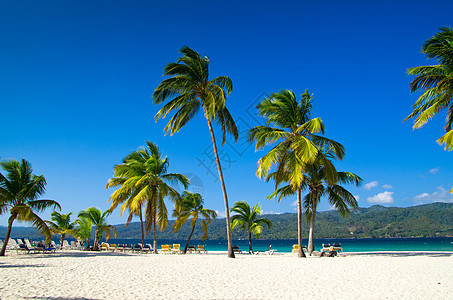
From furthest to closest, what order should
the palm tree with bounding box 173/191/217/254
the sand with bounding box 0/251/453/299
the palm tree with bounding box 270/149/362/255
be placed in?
the palm tree with bounding box 173/191/217/254 → the palm tree with bounding box 270/149/362/255 → the sand with bounding box 0/251/453/299

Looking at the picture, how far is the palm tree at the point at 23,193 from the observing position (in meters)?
15.4

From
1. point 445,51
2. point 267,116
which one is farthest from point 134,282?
point 445,51

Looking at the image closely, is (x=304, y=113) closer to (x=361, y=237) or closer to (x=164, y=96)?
(x=164, y=96)

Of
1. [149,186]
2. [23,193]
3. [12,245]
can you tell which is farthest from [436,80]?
[12,245]

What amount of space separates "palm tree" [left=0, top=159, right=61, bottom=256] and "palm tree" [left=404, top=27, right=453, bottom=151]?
19.4m

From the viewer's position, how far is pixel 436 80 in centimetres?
1412

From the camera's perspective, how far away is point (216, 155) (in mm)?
15875

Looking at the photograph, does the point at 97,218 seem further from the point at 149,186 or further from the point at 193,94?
the point at 193,94

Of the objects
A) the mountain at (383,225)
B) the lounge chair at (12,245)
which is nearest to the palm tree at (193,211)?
the lounge chair at (12,245)

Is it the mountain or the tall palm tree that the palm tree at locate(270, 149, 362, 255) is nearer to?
the tall palm tree

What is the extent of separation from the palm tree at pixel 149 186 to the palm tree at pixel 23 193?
462 cm

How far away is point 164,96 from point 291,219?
145m

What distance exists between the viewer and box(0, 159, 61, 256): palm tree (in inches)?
607

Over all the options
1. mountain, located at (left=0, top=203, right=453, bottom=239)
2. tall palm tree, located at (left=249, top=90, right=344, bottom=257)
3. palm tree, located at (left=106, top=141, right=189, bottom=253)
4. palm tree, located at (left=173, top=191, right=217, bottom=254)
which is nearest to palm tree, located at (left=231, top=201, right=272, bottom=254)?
palm tree, located at (left=173, top=191, right=217, bottom=254)
